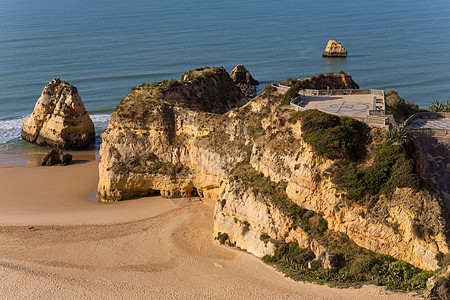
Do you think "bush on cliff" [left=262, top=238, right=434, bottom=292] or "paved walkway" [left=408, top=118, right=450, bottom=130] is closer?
"bush on cliff" [left=262, top=238, right=434, bottom=292]

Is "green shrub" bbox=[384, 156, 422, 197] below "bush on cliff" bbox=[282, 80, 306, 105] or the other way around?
below

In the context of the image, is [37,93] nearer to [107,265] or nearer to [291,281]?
[107,265]

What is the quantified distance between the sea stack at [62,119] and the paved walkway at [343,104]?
31779 millimetres

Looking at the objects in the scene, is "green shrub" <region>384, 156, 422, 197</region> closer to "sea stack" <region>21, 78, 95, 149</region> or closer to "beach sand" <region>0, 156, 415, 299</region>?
"beach sand" <region>0, 156, 415, 299</region>

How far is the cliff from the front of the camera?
3117 cm

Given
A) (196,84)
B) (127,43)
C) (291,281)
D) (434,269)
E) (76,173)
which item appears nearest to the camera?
(434,269)

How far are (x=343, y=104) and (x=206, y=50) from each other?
3210 inches

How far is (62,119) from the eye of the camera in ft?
214

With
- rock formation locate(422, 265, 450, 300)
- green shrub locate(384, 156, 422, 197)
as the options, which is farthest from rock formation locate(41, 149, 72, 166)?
rock formation locate(422, 265, 450, 300)

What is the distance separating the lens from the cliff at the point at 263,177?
31172 millimetres

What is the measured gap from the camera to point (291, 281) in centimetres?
3177

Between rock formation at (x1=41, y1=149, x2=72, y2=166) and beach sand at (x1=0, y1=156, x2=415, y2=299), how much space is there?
9738 millimetres

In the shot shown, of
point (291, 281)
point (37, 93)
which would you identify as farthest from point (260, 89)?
point (291, 281)

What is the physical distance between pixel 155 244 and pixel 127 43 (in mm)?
99491
